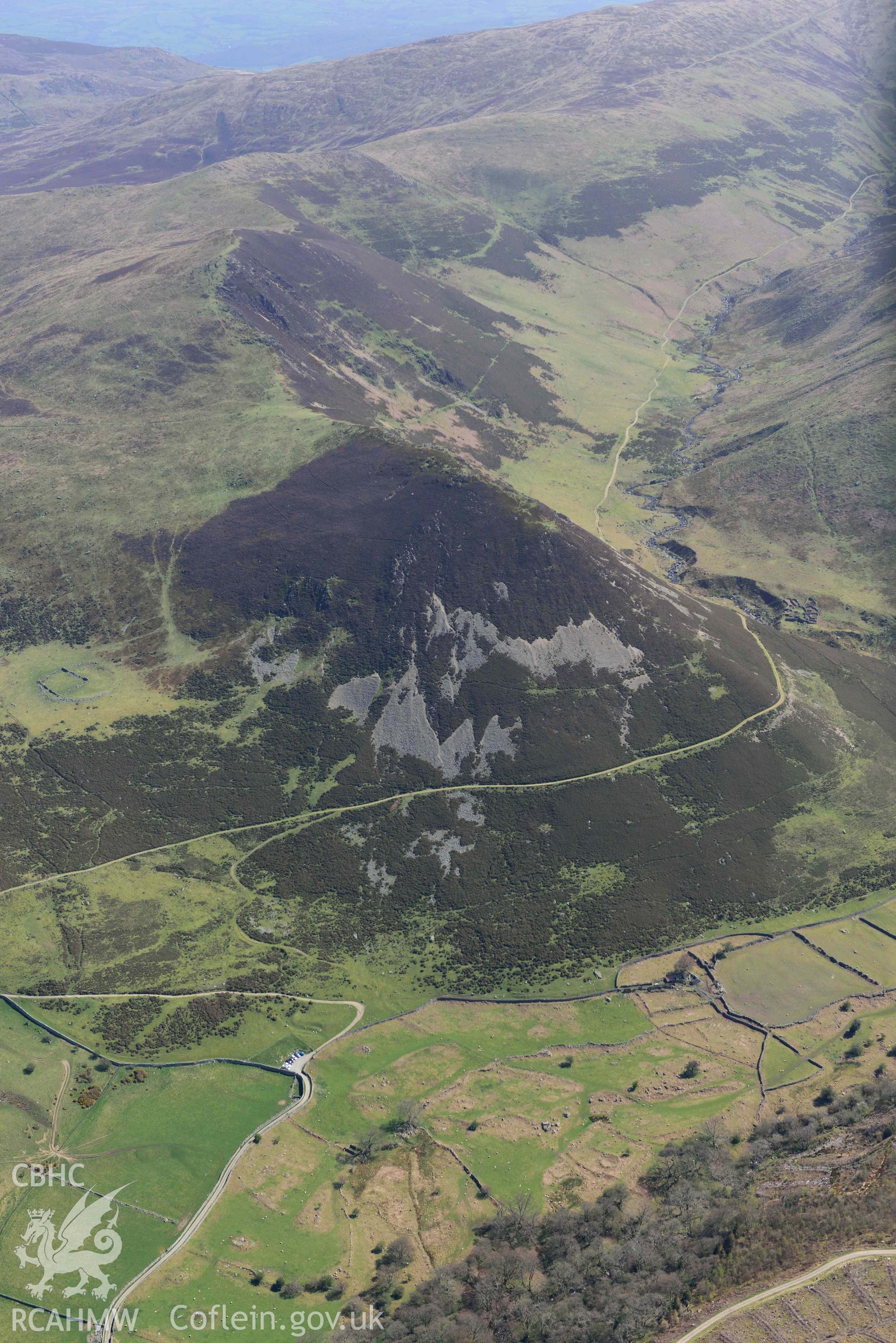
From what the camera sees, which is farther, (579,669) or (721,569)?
(721,569)

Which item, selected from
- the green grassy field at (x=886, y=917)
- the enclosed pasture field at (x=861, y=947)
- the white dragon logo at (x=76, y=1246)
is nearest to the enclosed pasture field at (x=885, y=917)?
the green grassy field at (x=886, y=917)

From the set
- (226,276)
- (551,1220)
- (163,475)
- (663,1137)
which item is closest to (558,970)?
(663,1137)

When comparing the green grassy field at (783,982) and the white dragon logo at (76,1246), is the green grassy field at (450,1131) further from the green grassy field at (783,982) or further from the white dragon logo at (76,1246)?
the white dragon logo at (76,1246)

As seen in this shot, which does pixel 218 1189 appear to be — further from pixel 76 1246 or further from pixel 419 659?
pixel 419 659

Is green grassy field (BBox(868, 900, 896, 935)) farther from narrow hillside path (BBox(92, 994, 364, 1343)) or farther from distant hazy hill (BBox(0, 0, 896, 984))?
narrow hillside path (BBox(92, 994, 364, 1343))

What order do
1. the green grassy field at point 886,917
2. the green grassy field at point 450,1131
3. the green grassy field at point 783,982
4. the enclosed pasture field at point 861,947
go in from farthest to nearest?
the green grassy field at point 886,917
the enclosed pasture field at point 861,947
the green grassy field at point 783,982
the green grassy field at point 450,1131

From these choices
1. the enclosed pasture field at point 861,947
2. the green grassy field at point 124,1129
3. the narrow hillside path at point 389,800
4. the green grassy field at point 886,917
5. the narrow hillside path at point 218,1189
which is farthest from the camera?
the narrow hillside path at point 389,800

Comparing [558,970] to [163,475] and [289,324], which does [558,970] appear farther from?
[289,324]
